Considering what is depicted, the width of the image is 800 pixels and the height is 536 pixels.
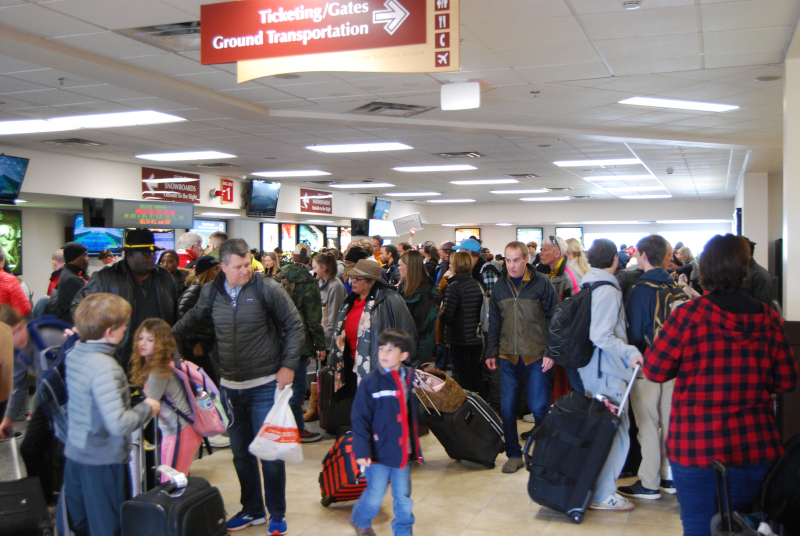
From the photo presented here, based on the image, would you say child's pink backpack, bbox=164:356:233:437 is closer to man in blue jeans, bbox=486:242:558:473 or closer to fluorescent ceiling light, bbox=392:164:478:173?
man in blue jeans, bbox=486:242:558:473

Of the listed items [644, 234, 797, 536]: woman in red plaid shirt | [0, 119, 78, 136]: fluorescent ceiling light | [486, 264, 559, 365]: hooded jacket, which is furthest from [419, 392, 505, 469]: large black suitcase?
[0, 119, 78, 136]: fluorescent ceiling light

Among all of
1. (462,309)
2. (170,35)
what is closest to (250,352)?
(170,35)

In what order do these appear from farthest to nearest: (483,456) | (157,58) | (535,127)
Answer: (535,127), (157,58), (483,456)

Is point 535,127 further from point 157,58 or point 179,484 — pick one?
point 179,484

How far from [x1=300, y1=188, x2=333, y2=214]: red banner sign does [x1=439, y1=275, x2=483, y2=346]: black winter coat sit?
10327 millimetres

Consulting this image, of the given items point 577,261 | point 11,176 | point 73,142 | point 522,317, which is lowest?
point 522,317

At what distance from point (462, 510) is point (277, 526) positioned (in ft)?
3.72

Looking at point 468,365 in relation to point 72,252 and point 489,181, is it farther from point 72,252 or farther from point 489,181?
point 489,181

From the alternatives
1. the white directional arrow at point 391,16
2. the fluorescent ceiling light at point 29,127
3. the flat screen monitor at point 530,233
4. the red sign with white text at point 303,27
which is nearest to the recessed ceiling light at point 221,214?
the fluorescent ceiling light at point 29,127

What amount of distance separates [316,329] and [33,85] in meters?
3.51

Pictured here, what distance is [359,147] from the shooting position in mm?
9672

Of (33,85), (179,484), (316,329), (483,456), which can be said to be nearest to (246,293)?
(179,484)

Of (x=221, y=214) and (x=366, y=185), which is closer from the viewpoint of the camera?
(x=221, y=214)

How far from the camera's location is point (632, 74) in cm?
557
